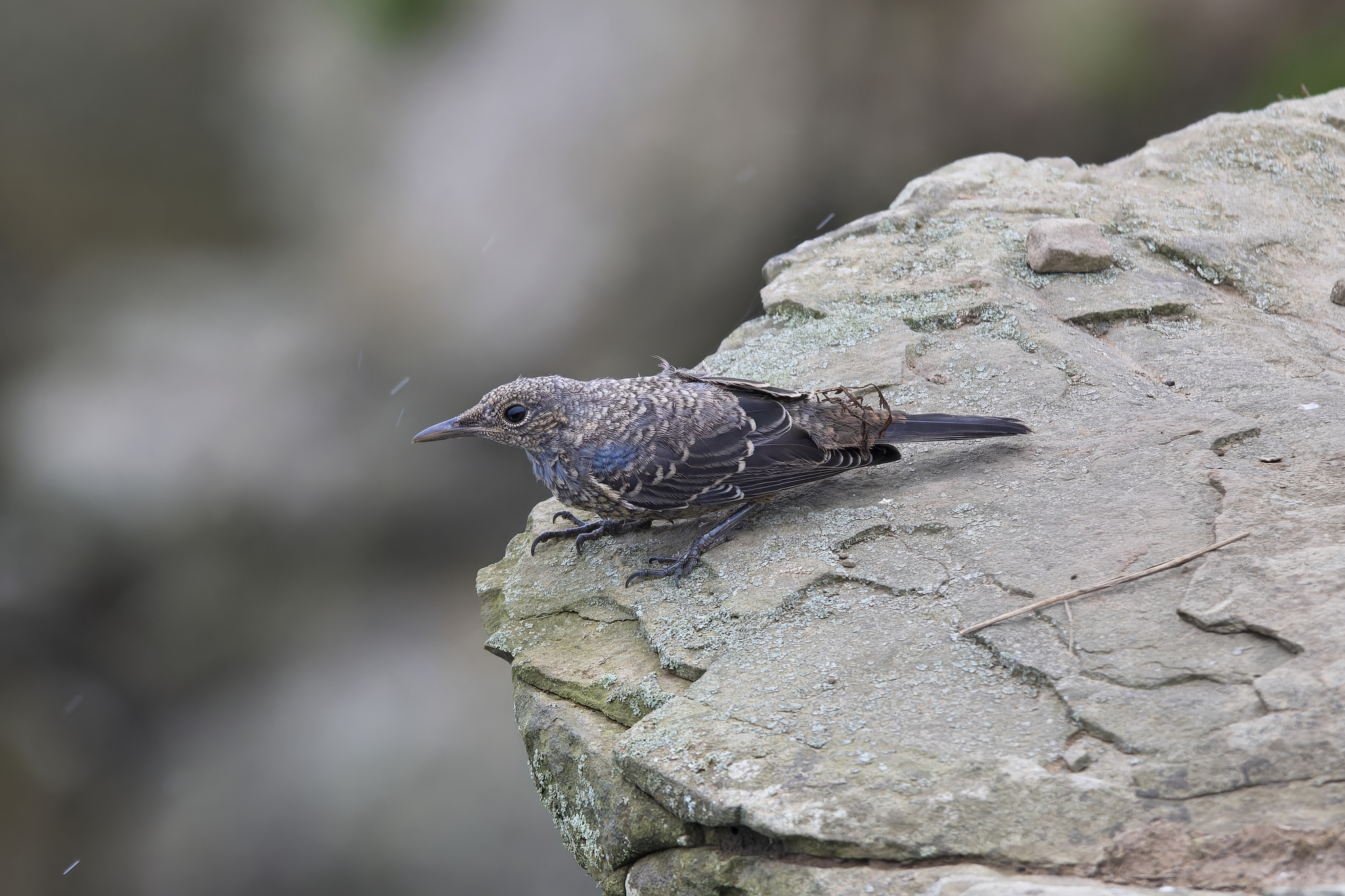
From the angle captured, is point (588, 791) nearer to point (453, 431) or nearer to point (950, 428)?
point (453, 431)

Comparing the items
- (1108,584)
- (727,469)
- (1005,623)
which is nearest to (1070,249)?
(727,469)

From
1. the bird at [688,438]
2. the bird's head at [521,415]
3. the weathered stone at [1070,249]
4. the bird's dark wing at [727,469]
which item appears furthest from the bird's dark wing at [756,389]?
the weathered stone at [1070,249]

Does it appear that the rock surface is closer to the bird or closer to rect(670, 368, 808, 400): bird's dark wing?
the bird

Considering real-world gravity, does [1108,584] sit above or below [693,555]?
below

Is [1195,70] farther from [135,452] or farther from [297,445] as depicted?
[135,452]

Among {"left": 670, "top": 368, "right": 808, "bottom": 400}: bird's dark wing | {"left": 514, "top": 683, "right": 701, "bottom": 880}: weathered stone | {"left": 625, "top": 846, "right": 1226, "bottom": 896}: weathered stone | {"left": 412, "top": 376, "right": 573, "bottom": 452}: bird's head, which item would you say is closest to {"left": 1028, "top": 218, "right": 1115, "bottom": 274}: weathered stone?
{"left": 670, "top": 368, "right": 808, "bottom": 400}: bird's dark wing

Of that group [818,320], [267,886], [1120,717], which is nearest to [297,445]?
[267,886]
